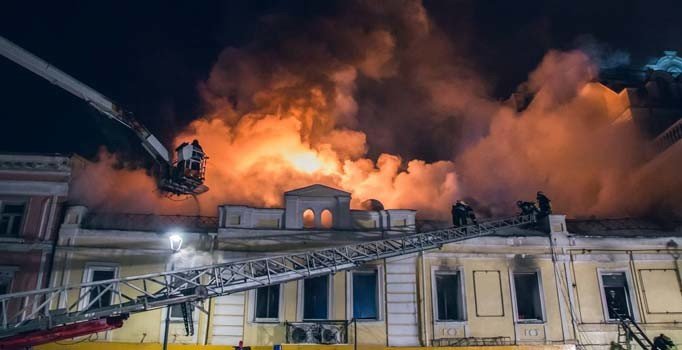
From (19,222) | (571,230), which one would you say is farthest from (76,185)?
(571,230)

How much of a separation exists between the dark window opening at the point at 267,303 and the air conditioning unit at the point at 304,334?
3.09 ft

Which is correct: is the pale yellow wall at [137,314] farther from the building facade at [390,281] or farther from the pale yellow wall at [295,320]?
the pale yellow wall at [295,320]

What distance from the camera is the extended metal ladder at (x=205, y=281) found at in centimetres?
1264

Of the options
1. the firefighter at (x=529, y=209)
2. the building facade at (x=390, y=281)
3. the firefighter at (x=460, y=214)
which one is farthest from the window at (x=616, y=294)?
the firefighter at (x=460, y=214)

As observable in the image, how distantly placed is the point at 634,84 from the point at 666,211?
14.4 meters

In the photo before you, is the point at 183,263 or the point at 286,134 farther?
the point at 286,134

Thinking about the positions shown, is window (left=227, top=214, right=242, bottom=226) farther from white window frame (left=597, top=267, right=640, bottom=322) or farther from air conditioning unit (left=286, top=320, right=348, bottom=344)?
white window frame (left=597, top=267, right=640, bottom=322)

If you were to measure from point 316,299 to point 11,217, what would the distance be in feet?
42.8

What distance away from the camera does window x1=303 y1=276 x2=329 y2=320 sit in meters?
19.9

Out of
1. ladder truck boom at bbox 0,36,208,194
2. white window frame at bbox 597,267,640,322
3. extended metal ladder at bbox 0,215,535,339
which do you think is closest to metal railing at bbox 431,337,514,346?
extended metal ladder at bbox 0,215,535,339

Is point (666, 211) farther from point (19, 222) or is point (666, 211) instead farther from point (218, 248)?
point (19, 222)

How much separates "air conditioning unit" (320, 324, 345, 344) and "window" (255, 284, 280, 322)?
6.39 ft

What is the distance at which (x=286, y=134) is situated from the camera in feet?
105

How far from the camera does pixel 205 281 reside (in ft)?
63.0
